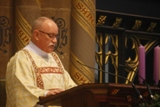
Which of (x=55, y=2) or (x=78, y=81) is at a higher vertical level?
(x=55, y=2)

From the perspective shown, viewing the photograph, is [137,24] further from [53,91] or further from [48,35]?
[53,91]

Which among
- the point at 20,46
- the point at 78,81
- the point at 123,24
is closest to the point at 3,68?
the point at 20,46

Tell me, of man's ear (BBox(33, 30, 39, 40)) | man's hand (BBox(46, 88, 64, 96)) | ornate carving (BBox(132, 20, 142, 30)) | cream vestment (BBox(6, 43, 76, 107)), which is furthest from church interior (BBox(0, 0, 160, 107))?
man's hand (BBox(46, 88, 64, 96))

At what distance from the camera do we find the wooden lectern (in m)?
4.68

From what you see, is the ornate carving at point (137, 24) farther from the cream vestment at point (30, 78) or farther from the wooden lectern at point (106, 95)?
the wooden lectern at point (106, 95)

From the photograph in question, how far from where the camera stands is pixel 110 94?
473 centimetres

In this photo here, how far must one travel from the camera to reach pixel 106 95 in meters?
4.70

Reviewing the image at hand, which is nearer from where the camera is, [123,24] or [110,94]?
[110,94]

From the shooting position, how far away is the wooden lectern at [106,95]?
4676 millimetres

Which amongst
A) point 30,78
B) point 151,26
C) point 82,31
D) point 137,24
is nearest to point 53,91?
point 30,78

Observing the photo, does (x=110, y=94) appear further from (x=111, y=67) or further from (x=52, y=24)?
(x=111, y=67)

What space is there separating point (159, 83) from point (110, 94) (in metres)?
0.49

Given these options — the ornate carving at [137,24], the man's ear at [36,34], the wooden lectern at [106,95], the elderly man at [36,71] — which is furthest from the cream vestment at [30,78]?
the ornate carving at [137,24]

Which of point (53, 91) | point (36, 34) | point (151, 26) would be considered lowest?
point (151, 26)
